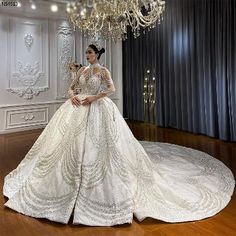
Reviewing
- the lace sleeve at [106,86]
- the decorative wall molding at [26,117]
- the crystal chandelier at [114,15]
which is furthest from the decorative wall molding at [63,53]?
the lace sleeve at [106,86]

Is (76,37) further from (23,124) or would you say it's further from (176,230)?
(176,230)

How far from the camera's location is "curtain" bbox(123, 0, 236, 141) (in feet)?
16.8

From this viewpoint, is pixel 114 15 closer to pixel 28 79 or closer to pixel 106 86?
pixel 106 86

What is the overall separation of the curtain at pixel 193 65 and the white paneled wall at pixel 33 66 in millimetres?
1846

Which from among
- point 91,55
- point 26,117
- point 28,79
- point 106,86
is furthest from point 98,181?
point 28,79

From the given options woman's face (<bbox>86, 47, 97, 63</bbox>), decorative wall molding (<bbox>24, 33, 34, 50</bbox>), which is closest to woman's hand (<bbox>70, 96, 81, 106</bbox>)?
woman's face (<bbox>86, 47, 97, 63</bbox>)

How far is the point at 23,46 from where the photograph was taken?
20.8 feet

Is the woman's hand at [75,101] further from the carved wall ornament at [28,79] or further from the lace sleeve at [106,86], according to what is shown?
the carved wall ornament at [28,79]

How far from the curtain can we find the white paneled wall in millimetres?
1846

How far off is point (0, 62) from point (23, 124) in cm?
146

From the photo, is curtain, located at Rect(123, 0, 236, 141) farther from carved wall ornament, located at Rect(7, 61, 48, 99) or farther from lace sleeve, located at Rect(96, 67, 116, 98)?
lace sleeve, located at Rect(96, 67, 116, 98)

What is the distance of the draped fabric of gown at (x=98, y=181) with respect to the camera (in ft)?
7.63

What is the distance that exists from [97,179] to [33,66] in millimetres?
4795

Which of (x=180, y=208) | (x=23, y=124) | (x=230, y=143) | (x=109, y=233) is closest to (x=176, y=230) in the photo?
(x=180, y=208)
